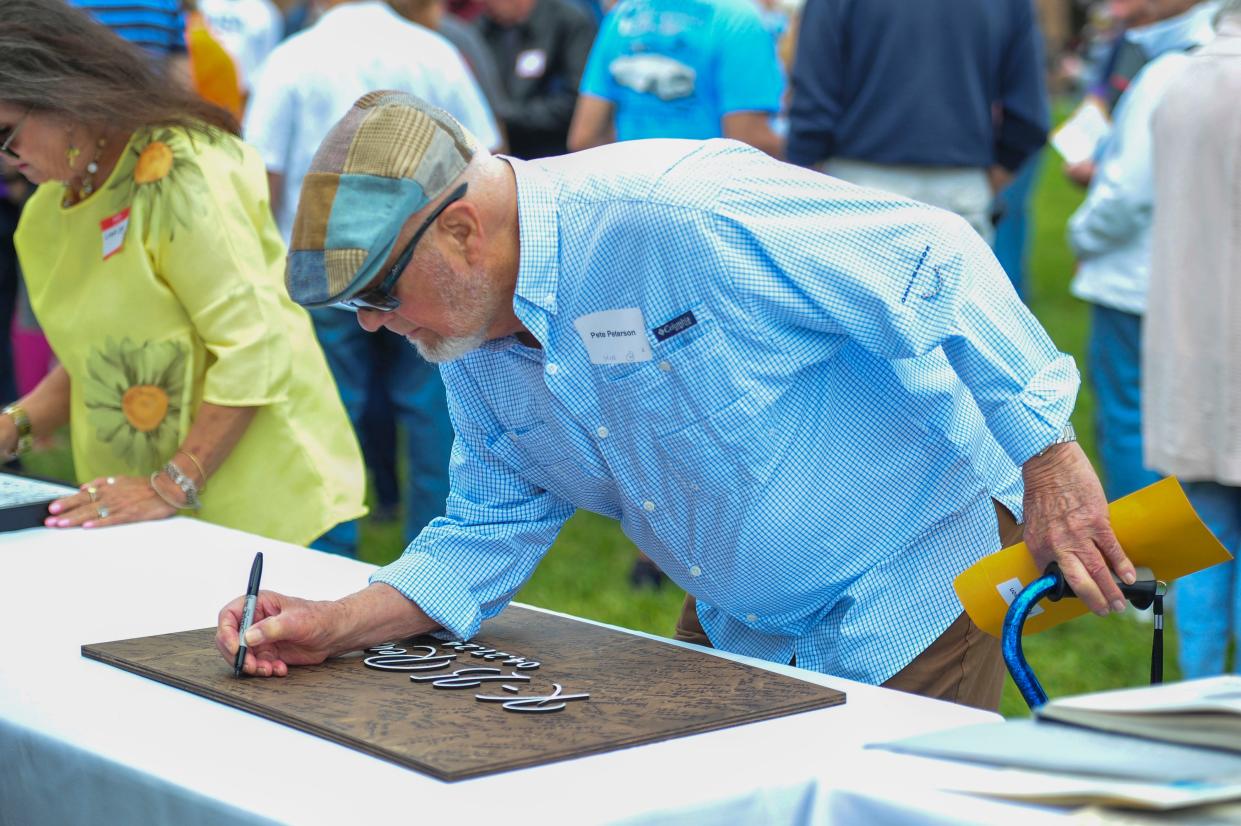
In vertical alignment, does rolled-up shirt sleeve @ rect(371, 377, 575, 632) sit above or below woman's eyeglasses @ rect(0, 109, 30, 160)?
below

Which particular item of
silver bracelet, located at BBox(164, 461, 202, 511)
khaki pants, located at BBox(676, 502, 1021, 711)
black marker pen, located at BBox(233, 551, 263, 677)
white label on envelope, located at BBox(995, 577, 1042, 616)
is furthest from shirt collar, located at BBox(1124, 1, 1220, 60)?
black marker pen, located at BBox(233, 551, 263, 677)

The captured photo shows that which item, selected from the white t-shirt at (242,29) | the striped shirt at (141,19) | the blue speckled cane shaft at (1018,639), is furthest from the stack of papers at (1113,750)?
the white t-shirt at (242,29)

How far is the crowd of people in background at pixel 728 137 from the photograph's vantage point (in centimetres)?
266

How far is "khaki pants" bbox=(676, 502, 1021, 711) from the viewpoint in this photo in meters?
1.96

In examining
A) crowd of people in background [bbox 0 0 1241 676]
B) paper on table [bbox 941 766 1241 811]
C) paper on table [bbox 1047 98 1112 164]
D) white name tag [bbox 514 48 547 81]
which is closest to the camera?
paper on table [bbox 941 766 1241 811]

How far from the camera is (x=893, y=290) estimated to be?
1682mm

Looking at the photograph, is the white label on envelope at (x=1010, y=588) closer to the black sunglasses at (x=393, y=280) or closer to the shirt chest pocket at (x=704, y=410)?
the shirt chest pocket at (x=704, y=410)

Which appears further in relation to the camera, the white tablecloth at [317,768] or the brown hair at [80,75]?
the brown hair at [80,75]

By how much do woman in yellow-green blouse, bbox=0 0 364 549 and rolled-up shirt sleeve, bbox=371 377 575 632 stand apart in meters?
0.76

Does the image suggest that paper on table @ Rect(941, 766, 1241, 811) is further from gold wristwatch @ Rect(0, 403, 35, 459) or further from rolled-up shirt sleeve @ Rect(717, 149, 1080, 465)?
gold wristwatch @ Rect(0, 403, 35, 459)

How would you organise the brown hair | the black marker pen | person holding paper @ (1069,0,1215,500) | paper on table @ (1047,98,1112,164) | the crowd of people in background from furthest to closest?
paper on table @ (1047,98,1112,164)
person holding paper @ (1069,0,1215,500)
the crowd of people in background
the brown hair
the black marker pen

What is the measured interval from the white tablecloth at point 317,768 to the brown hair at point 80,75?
0.94 metres

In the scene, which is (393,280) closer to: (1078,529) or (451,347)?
(451,347)

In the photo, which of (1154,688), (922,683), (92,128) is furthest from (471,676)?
(92,128)
